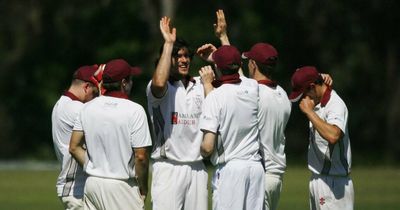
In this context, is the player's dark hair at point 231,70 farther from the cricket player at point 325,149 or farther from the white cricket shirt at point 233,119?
the cricket player at point 325,149

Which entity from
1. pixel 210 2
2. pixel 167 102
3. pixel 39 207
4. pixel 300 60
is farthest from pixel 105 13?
pixel 167 102

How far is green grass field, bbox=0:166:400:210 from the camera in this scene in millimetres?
21109

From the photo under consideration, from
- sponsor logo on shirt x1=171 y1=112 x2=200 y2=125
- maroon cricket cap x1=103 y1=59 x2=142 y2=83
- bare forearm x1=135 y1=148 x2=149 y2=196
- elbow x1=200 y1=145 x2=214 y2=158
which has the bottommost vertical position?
bare forearm x1=135 y1=148 x2=149 y2=196

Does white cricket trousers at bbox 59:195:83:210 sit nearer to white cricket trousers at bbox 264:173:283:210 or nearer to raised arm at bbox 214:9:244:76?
white cricket trousers at bbox 264:173:283:210

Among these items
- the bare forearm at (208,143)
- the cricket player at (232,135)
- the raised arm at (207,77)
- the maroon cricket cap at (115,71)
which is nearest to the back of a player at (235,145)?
the cricket player at (232,135)

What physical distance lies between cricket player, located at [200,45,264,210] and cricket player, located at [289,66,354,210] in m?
0.71

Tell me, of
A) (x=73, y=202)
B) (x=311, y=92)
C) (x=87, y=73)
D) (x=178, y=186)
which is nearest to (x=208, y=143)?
(x=178, y=186)

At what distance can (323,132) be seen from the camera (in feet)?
34.5

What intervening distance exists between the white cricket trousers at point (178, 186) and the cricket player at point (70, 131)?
1.11 m

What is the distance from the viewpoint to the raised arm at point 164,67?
10.3 metres

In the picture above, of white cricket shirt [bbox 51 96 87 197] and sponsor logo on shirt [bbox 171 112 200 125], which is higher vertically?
sponsor logo on shirt [bbox 171 112 200 125]

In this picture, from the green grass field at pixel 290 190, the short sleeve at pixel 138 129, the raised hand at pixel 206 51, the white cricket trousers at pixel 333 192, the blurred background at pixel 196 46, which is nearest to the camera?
the short sleeve at pixel 138 129

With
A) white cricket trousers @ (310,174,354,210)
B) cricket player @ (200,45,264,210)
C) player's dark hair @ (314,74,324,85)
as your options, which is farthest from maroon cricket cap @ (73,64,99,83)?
white cricket trousers @ (310,174,354,210)

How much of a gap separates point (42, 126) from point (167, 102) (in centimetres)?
3434
